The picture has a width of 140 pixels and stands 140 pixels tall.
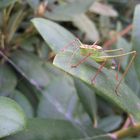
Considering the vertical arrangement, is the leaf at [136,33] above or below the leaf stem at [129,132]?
above

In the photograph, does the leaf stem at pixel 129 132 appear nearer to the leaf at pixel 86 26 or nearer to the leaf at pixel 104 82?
the leaf at pixel 104 82

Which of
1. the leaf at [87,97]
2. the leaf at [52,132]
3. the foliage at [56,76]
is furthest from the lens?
the leaf at [87,97]

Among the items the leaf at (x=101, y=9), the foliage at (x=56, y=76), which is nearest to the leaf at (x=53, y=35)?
the foliage at (x=56, y=76)

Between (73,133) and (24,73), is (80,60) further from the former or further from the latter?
(24,73)

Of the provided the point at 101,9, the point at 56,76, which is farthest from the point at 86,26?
the point at 56,76

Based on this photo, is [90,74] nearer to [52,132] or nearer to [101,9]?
[52,132]

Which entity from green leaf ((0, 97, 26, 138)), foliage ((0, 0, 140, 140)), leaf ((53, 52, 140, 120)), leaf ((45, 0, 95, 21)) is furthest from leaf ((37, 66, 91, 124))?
green leaf ((0, 97, 26, 138))

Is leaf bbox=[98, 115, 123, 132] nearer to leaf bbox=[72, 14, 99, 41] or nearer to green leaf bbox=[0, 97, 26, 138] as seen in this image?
leaf bbox=[72, 14, 99, 41]
